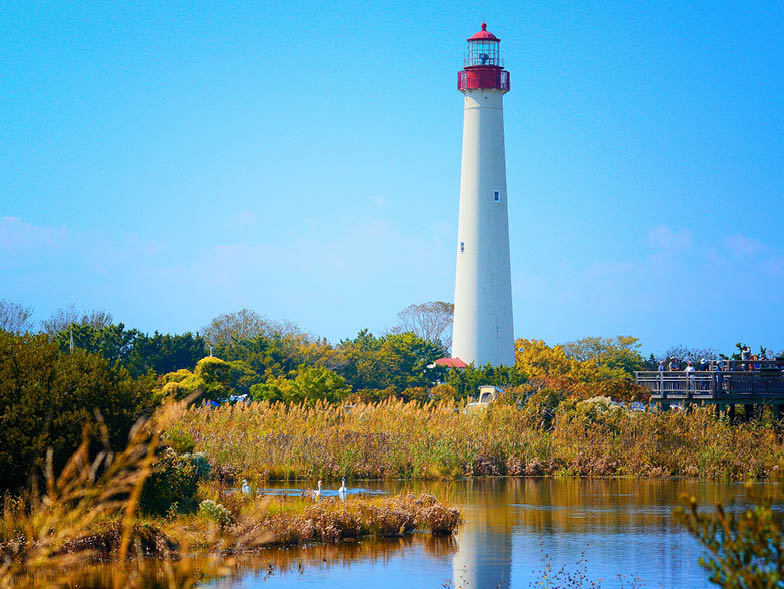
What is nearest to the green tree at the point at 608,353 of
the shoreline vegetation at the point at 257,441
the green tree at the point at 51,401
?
the shoreline vegetation at the point at 257,441

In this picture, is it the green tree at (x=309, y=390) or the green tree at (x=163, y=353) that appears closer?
the green tree at (x=309, y=390)

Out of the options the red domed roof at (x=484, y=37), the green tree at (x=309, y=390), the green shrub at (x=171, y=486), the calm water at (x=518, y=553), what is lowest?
the calm water at (x=518, y=553)

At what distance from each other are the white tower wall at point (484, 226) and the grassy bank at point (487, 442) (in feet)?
61.5

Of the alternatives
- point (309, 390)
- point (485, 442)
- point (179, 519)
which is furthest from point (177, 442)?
point (309, 390)

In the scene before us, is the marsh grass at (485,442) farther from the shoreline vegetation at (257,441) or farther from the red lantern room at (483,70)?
the red lantern room at (483,70)

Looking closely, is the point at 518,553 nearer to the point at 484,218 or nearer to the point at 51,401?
the point at 51,401

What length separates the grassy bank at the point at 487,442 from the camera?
27.0 m

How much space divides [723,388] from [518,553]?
19.5m

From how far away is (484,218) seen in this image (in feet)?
161

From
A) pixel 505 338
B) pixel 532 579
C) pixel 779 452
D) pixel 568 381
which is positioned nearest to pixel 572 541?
pixel 532 579

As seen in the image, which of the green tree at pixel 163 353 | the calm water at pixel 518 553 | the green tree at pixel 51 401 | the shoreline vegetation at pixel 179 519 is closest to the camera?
the shoreline vegetation at pixel 179 519

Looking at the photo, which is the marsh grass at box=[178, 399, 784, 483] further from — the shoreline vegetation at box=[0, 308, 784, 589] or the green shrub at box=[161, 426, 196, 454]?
the green shrub at box=[161, 426, 196, 454]

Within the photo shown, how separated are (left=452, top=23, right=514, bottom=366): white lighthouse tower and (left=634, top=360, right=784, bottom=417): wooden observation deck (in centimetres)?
1479

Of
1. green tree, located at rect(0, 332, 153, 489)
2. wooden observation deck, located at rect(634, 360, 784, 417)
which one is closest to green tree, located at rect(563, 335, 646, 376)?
wooden observation deck, located at rect(634, 360, 784, 417)
